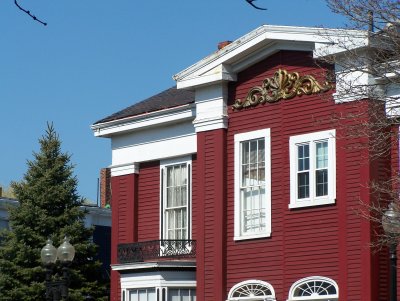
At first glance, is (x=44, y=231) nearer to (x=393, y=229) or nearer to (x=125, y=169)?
(x=125, y=169)

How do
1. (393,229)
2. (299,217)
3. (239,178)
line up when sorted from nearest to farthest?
(393,229), (299,217), (239,178)

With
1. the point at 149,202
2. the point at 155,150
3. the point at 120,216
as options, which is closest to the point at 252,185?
the point at 155,150

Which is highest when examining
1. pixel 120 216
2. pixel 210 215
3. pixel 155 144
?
pixel 155 144

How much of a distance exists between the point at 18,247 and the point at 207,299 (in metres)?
11.3

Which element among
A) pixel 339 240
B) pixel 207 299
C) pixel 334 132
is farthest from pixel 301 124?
pixel 207 299

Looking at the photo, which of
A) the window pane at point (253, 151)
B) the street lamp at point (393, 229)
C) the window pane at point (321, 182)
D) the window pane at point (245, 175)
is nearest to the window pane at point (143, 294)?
the window pane at point (245, 175)

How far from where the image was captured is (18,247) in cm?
4244

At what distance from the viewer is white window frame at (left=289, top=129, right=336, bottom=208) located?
3055cm

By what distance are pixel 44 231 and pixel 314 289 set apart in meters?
14.9

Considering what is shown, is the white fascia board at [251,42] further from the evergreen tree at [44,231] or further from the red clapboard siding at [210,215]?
the evergreen tree at [44,231]

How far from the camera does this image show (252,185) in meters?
32.8

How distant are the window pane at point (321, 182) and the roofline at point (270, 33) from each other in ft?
11.1

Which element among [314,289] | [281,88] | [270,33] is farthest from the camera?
[281,88]

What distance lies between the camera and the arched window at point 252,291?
1257 inches
